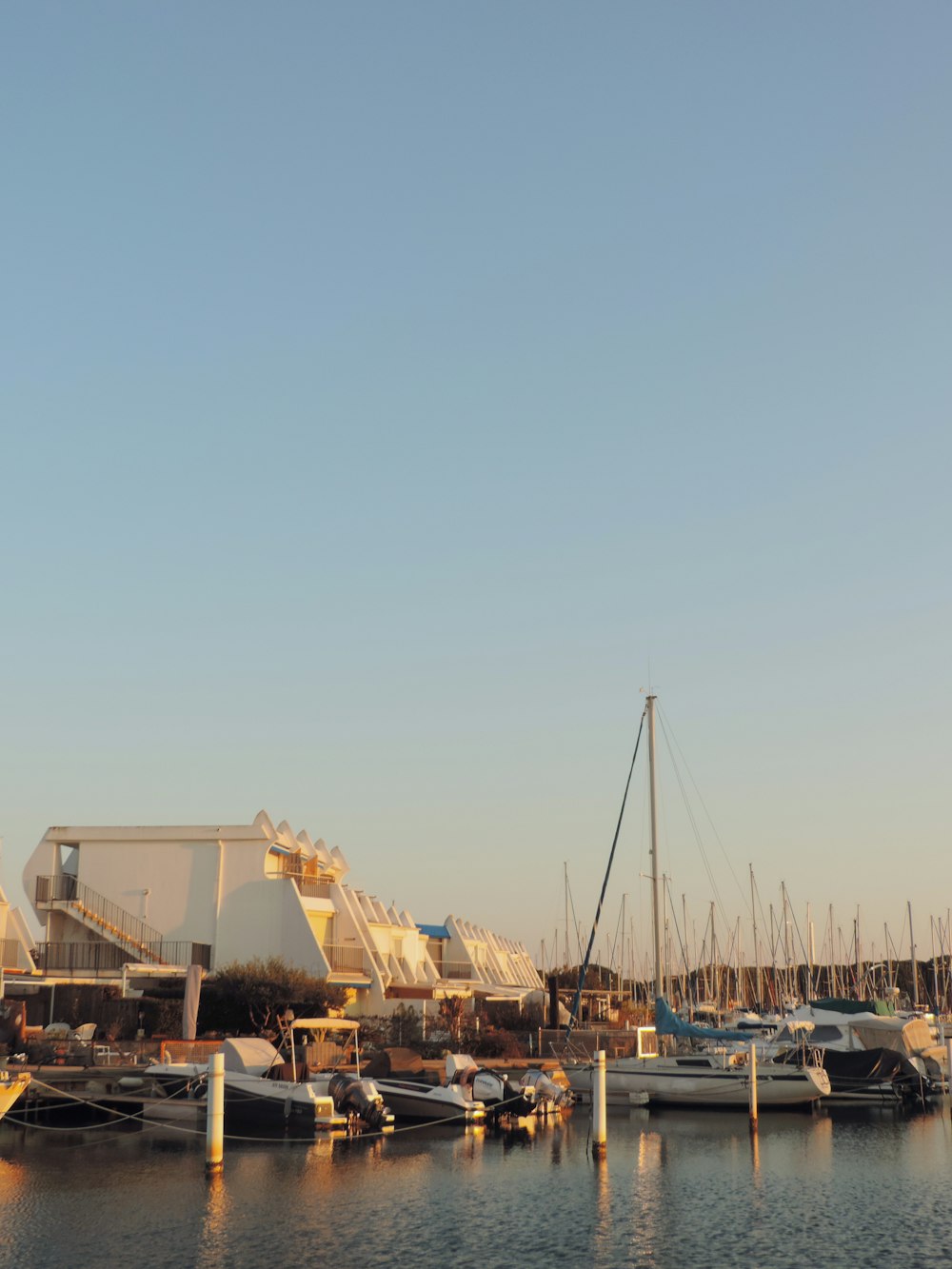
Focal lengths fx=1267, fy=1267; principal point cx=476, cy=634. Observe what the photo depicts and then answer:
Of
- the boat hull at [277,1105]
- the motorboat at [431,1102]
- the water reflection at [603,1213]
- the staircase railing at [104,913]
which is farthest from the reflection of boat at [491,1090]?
the staircase railing at [104,913]

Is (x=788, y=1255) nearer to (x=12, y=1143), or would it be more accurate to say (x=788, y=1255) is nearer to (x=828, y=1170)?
(x=828, y=1170)

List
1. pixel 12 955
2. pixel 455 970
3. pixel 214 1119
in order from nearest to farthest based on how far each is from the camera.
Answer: pixel 214 1119, pixel 12 955, pixel 455 970

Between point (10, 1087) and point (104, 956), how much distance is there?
64.5 ft

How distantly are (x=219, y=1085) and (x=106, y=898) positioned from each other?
29.0 metres

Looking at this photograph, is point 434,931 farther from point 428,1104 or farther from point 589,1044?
point 428,1104

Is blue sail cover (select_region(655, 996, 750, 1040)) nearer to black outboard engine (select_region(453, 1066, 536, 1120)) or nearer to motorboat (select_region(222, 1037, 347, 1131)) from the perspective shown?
black outboard engine (select_region(453, 1066, 536, 1120))

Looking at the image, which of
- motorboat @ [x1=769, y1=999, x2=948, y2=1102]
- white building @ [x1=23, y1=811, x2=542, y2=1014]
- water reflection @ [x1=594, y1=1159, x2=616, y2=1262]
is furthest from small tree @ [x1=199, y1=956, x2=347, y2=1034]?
water reflection @ [x1=594, y1=1159, x2=616, y2=1262]

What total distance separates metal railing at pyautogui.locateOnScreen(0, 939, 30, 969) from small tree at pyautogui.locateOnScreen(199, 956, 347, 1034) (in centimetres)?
793

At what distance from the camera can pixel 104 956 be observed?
52.6 metres

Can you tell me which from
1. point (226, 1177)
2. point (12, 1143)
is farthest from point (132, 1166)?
point (12, 1143)

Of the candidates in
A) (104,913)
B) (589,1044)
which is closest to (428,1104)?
(589,1044)

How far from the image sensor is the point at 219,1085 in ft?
94.2

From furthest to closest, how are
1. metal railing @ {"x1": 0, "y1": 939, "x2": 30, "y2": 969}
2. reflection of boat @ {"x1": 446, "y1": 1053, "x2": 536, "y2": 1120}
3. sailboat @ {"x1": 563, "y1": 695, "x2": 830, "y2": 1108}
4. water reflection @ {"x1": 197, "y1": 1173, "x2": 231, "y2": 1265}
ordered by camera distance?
1. metal railing @ {"x1": 0, "y1": 939, "x2": 30, "y2": 969}
2. sailboat @ {"x1": 563, "y1": 695, "x2": 830, "y2": 1108}
3. reflection of boat @ {"x1": 446, "y1": 1053, "x2": 536, "y2": 1120}
4. water reflection @ {"x1": 197, "y1": 1173, "x2": 231, "y2": 1265}

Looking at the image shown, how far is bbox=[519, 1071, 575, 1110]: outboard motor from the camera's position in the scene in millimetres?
39625
